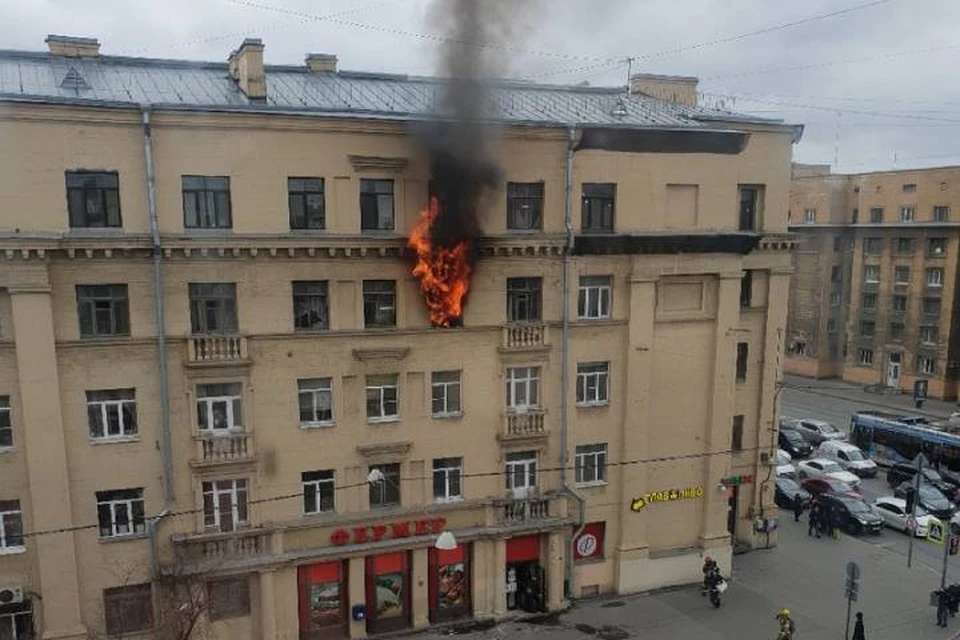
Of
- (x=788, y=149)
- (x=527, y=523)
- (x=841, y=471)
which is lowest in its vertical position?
(x=841, y=471)

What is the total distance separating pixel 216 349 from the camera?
21344 mm

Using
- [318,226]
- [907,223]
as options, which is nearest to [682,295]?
[318,226]

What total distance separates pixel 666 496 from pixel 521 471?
5559 millimetres

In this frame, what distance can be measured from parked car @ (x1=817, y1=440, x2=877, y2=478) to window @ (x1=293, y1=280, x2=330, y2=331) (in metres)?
31.9

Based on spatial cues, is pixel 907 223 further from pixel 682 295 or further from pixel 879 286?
pixel 682 295

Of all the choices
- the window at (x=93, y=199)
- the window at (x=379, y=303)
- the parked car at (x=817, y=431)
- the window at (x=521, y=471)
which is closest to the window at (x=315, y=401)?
the window at (x=379, y=303)

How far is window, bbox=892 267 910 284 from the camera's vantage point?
5991cm

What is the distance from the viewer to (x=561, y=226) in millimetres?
24344

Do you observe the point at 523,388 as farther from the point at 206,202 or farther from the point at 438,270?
the point at 206,202

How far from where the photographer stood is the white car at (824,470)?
125 ft

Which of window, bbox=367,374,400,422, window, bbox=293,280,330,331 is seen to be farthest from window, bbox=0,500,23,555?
window, bbox=367,374,400,422

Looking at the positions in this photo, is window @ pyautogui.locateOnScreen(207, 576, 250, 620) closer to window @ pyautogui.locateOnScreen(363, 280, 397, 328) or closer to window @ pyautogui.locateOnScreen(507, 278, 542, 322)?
window @ pyautogui.locateOnScreen(363, 280, 397, 328)

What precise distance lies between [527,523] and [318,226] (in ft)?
37.5

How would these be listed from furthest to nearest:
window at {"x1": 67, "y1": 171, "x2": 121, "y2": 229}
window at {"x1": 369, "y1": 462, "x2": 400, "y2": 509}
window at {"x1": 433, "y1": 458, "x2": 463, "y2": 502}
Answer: window at {"x1": 433, "y1": 458, "x2": 463, "y2": 502} → window at {"x1": 369, "y1": 462, "x2": 400, "y2": 509} → window at {"x1": 67, "y1": 171, "x2": 121, "y2": 229}
